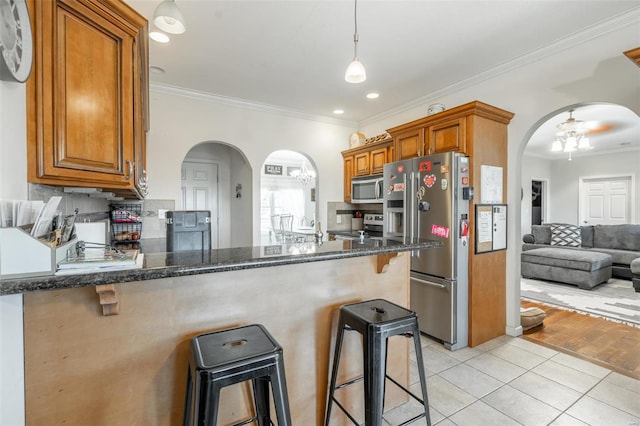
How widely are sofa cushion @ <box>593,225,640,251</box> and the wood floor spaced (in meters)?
3.19

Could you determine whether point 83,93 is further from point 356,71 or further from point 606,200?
point 606,200

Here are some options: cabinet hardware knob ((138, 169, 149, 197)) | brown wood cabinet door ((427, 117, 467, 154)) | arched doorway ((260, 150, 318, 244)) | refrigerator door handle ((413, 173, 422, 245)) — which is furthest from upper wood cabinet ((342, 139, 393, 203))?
cabinet hardware knob ((138, 169, 149, 197))

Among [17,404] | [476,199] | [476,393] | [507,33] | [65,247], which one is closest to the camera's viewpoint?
[17,404]

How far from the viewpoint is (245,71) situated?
3.24 meters

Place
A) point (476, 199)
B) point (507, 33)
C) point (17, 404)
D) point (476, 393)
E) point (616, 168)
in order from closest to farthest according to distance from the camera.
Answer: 1. point (17, 404)
2. point (476, 393)
3. point (507, 33)
4. point (476, 199)
5. point (616, 168)

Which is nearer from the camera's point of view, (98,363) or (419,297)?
(98,363)

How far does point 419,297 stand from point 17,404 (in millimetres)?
2975

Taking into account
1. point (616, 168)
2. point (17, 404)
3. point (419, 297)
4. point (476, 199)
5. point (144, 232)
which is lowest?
point (419, 297)

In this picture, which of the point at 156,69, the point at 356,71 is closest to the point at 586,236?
the point at 356,71

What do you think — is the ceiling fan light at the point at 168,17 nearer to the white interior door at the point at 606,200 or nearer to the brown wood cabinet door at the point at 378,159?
the brown wood cabinet door at the point at 378,159

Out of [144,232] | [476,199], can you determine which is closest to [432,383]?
[476,199]

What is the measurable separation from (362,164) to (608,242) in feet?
17.1

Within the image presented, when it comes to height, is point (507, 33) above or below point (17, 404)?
above

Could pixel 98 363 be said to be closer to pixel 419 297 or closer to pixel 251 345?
pixel 251 345
